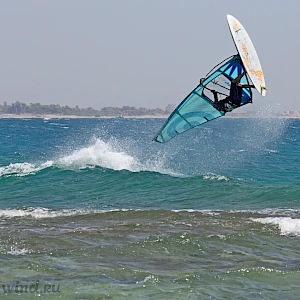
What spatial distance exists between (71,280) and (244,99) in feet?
16.8

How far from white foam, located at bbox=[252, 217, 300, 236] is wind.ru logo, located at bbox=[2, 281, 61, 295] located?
5776 millimetres

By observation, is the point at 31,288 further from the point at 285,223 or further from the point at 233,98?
the point at 285,223

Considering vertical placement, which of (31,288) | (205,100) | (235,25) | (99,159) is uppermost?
(235,25)

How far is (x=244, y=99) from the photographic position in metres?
11.6

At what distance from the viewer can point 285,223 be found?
13.2 meters

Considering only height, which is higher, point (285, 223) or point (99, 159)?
point (285, 223)

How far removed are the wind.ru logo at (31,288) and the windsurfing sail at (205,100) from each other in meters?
4.77

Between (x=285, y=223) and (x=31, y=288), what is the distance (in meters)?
6.80

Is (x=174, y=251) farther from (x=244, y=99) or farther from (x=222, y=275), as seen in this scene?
(x=244, y=99)

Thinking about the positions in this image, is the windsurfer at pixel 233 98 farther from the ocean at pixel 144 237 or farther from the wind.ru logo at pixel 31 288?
the wind.ru logo at pixel 31 288

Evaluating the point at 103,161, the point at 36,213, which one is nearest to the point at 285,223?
the point at 36,213

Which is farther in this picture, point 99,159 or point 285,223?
point 99,159

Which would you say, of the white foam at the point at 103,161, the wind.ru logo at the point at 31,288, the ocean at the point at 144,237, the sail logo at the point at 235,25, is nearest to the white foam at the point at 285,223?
the ocean at the point at 144,237

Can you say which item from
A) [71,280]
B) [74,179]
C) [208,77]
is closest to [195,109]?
[208,77]
